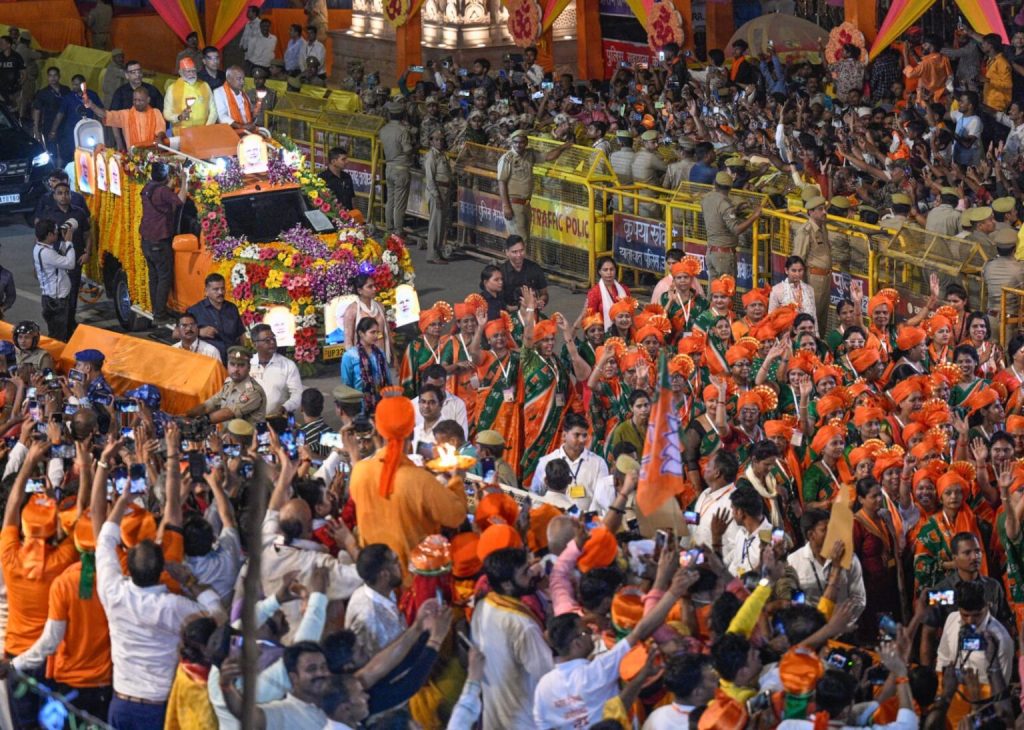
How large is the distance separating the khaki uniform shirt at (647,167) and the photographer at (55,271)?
589 cm

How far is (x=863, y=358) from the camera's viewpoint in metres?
14.0

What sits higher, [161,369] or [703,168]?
[703,168]

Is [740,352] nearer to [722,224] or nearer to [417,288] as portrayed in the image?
[722,224]

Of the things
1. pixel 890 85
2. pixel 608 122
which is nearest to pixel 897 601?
pixel 608 122

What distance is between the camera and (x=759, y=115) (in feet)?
80.2

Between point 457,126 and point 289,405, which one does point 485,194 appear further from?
point 289,405

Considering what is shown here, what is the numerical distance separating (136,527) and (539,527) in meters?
2.04

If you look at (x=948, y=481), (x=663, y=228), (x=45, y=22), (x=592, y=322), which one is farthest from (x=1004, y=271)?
(x=45, y=22)

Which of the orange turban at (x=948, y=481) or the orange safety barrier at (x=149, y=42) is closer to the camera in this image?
the orange turban at (x=948, y=481)

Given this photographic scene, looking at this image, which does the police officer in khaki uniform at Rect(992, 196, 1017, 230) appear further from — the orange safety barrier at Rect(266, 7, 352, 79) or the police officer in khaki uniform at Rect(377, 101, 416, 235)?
the orange safety barrier at Rect(266, 7, 352, 79)

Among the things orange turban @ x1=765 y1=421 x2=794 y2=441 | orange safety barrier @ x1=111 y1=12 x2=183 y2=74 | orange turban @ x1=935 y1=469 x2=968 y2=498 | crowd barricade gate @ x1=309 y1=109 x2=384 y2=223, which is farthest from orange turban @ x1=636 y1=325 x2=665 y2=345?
orange safety barrier @ x1=111 y1=12 x2=183 y2=74

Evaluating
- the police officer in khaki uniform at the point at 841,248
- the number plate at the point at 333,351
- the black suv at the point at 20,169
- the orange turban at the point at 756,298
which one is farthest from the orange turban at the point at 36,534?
the black suv at the point at 20,169

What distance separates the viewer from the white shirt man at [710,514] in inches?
432

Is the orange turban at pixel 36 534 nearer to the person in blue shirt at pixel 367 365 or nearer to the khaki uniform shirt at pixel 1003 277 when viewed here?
the person in blue shirt at pixel 367 365
